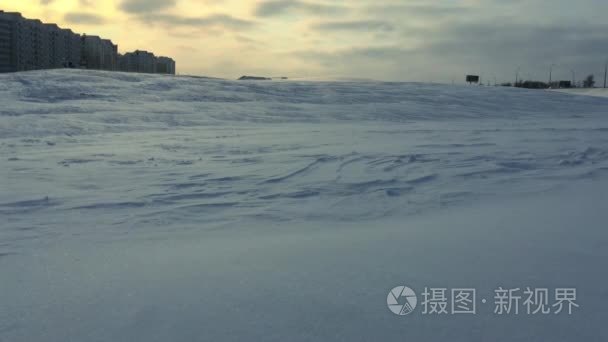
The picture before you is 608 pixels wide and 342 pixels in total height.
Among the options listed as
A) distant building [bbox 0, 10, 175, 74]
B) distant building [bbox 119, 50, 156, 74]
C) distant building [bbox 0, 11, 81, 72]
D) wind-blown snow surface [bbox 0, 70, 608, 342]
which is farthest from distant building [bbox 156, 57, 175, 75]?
wind-blown snow surface [bbox 0, 70, 608, 342]

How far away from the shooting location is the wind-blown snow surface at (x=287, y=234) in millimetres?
1554

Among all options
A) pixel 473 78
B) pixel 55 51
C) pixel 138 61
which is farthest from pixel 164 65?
pixel 473 78

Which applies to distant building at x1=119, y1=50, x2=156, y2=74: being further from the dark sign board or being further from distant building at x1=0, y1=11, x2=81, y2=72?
the dark sign board

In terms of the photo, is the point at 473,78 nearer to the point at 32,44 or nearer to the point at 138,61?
the point at 138,61

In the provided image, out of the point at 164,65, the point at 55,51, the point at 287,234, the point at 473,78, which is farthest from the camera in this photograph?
the point at 164,65

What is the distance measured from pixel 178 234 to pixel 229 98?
1110 cm

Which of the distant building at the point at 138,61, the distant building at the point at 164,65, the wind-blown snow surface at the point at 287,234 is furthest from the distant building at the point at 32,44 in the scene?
the wind-blown snow surface at the point at 287,234

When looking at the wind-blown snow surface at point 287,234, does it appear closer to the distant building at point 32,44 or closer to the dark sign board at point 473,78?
the dark sign board at point 473,78

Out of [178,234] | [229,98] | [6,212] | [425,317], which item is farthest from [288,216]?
[229,98]

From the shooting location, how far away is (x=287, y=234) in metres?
2.54

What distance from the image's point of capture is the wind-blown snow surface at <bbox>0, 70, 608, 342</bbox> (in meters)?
1.55

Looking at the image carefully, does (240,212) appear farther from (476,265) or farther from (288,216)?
(476,265)

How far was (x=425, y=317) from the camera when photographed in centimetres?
160

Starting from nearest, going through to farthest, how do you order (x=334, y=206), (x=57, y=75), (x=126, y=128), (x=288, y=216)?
1. (x=288, y=216)
2. (x=334, y=206)
3. (x=126, y=128)
4. (x=57, y=75)
